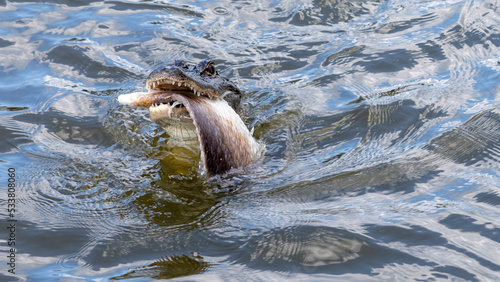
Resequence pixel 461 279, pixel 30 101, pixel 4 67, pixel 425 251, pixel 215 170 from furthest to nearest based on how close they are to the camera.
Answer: pixel 4 67, pixel 30 101, pixel 215 170, pixel 425 251, pixel 461 279

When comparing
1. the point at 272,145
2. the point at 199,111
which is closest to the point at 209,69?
the point at 199,111

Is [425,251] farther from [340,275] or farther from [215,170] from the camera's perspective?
[215,170]

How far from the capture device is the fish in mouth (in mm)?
4148

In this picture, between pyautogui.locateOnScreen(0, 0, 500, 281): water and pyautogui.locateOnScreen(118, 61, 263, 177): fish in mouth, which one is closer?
pyautogui.locateOnScreen(0, 0, 500, 281): water

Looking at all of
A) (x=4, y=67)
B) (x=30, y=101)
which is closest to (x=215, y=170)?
(x=30, y=101)

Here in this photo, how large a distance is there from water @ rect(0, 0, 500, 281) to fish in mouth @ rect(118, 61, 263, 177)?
215 mm

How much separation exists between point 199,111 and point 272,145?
4.59ft

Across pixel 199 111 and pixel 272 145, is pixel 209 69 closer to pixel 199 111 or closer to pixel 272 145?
pixel 199 111

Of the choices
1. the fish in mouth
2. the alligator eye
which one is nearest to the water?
the fish in mouth

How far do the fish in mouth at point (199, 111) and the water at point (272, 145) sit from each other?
8.5 inches

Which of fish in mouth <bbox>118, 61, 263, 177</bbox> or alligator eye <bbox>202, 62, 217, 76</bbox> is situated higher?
alligator eye <bbox>202, 62, 217, 76</bbox>

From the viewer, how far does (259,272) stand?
11.1 feet

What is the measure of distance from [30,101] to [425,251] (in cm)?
433

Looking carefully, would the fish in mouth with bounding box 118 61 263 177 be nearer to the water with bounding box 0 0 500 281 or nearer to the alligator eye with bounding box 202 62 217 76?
the alligator eye with bounding box 202 62 217 76
